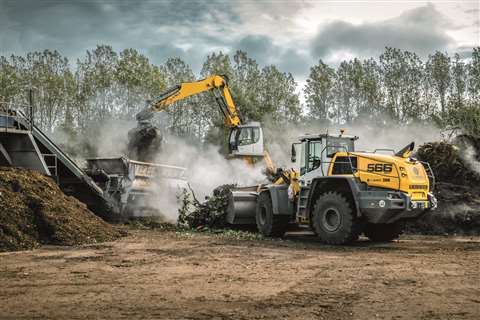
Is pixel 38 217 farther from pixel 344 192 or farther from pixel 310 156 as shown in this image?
pixel 344 192

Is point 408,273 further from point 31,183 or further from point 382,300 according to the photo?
point 31,183

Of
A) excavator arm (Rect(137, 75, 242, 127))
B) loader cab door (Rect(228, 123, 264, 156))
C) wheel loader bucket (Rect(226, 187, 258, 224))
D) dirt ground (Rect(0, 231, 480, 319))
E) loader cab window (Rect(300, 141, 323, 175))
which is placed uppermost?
excavator arm (Rect(137, 75, 242, 127))

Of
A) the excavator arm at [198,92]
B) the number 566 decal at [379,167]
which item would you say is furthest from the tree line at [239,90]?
the number 566 decal at [379,167]

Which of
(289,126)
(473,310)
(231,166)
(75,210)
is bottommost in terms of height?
(473,310)

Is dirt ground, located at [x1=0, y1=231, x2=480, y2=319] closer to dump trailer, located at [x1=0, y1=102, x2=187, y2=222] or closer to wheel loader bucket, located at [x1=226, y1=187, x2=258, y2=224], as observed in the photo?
wheel loader bucket, located at [x1=226, y1=187, x2=258, y2=224]

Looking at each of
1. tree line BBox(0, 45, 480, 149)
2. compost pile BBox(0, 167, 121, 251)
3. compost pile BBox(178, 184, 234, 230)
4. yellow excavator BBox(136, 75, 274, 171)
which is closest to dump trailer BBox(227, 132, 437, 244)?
compost pile BBox(178, 184, 234, 230)

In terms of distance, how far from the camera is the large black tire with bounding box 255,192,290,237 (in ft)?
45.6

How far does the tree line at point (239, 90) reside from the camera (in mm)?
42000

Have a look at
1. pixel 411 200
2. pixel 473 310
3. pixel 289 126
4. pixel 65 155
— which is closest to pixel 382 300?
pixel 473 310

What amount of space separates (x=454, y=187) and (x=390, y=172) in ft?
20.2

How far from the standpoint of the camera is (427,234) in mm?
15398

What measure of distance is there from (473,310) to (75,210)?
31.5 feet

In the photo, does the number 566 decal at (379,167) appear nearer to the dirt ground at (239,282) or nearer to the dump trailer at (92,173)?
the dirt ground at (239,282)

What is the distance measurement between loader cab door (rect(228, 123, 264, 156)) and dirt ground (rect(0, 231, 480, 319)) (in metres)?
10.3
